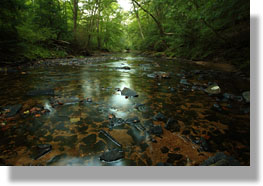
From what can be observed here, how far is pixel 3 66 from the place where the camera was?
627 cm

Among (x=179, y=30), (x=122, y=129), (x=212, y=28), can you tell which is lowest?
(x=122, y=129)

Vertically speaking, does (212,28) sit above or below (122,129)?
above

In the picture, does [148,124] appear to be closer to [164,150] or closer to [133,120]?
[133,120]

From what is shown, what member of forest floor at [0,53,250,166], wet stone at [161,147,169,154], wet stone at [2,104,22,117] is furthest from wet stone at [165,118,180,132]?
wet stone at [2,104,22,117]

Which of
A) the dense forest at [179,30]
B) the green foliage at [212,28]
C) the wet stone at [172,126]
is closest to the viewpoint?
the wet stone at [172,126]

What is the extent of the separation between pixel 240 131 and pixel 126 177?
1.80 m

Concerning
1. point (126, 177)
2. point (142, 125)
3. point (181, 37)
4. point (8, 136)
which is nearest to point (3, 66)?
point (8, 136)

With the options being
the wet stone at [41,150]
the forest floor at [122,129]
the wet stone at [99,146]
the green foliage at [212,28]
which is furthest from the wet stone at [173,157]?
the green foliage at [212,28]

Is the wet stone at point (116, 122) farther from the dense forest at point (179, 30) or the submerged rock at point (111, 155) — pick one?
the dense forest at point (179, 30)

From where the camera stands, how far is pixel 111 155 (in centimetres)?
144

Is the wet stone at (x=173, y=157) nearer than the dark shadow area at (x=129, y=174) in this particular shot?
No

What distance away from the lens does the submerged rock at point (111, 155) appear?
141 centimetres

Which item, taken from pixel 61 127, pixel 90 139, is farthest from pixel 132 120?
pixel 61 127

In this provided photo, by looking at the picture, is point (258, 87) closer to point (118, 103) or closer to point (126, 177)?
point (126, 177)
